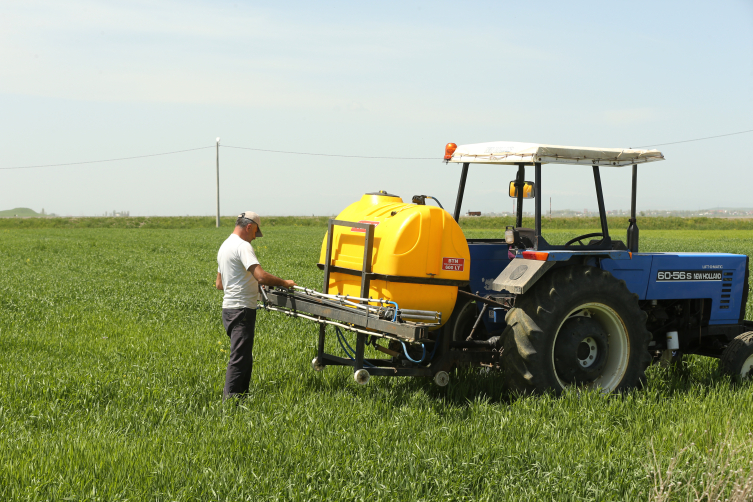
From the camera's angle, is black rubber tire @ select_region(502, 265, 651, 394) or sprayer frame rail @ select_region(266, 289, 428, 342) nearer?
sprayer frame rail @ select_region(266, 289, 428, 342)

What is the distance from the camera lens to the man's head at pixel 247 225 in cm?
648

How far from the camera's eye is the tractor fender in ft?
18.6

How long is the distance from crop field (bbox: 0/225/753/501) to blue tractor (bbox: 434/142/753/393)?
0.33 m

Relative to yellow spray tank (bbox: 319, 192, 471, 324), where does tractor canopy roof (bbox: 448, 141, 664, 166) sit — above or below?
above

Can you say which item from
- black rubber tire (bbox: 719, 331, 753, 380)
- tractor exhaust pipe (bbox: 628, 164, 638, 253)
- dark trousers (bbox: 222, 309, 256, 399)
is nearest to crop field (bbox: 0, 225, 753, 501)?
black rubber tire (bbox: 719, 331, 753, 380)

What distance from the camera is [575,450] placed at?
15.7 feet

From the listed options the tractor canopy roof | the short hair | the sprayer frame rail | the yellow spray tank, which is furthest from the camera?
the short hair

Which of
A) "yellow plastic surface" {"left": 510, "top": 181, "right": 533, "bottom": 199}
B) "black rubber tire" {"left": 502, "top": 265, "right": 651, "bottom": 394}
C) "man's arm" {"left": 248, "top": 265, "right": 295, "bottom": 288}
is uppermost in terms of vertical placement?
"yellow plastic surface" {"left": 510, "top": 181, "right": 533, "bottom": 199}

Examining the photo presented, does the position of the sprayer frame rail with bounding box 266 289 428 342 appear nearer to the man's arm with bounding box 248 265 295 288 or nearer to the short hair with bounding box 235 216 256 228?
the man's arm with bounding box 248 265 295 288

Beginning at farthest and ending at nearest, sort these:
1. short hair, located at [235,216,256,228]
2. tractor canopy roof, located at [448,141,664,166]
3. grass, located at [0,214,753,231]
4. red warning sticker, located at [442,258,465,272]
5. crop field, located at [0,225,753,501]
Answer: grass, located at [0,214,753,231], short hair, located at [235,216,256,228], tractor canopy roof, located at [448,141,664,166], red warning sticker, located at [442,258,465,272], crop field, located at [0,225,753,501]

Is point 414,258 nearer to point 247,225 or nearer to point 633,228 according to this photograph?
point 247,225

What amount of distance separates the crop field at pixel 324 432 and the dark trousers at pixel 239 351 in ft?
0.79

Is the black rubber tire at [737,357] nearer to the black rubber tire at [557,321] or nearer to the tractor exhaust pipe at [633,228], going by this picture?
the black rubber tire at [557,321]

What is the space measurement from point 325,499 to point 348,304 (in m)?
2.00
